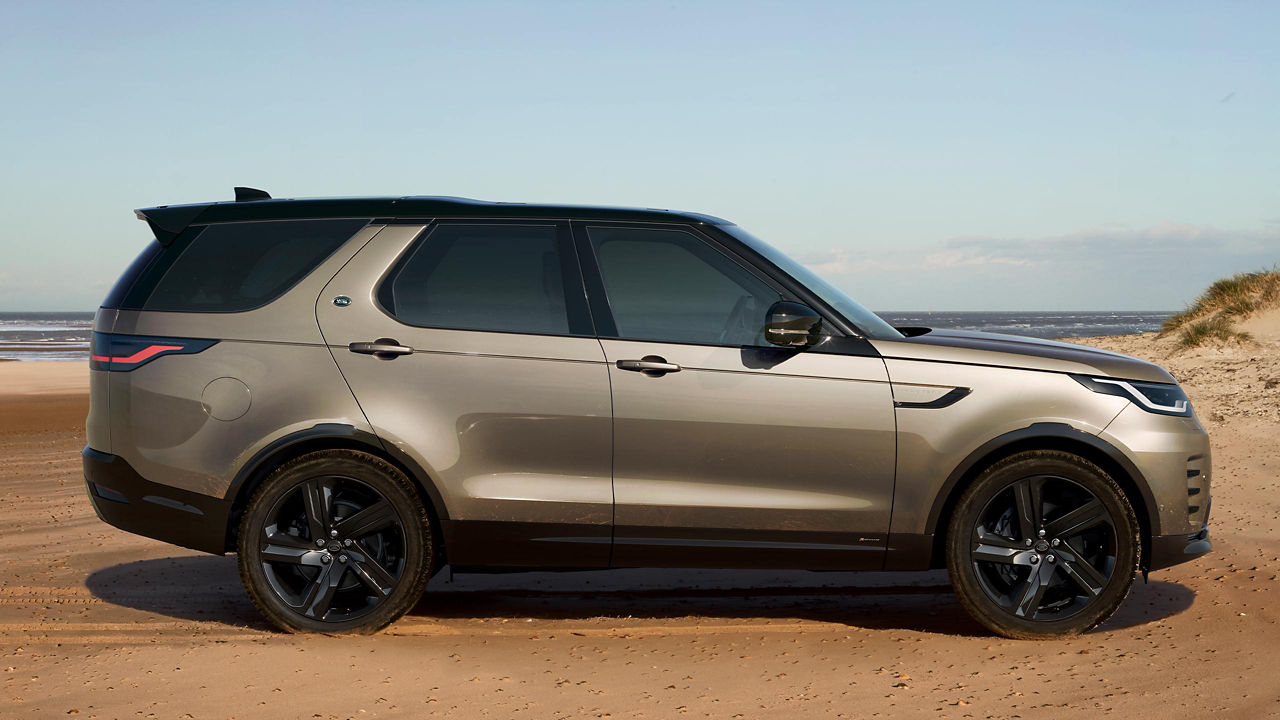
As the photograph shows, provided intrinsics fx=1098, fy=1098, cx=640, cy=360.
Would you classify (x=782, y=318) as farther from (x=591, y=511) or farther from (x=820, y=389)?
(x=591, y=511)

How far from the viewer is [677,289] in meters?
5.04

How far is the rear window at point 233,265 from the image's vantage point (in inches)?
203

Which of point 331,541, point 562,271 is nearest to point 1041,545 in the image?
point 562,271

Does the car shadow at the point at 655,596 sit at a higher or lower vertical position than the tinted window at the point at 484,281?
lower

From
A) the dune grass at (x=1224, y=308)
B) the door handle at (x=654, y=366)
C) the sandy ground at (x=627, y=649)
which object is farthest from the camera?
the dune grass at (x=1224, y=308)

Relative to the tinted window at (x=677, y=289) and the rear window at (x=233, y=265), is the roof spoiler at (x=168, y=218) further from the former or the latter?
the tinted window at (x=677, y=289)

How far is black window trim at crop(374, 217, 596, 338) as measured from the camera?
4965 millimetres

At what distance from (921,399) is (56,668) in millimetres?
3862

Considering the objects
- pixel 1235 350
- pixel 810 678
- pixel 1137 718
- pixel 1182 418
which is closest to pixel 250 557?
pixel 810 678

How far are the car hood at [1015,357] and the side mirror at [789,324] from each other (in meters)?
0.36

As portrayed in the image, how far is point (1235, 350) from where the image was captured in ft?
56.4

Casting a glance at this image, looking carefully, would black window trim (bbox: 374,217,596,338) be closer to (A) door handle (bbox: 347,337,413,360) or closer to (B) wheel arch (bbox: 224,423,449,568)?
(A) door handle (bbox: 347,337,413,360)

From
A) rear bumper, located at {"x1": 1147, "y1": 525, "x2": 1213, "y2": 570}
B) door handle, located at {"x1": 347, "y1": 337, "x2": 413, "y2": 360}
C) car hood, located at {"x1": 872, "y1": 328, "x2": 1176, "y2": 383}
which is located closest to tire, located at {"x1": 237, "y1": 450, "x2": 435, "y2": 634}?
door handle, located at {"x1": 347, "y1": 337, "x2": 413, "y2": 360}

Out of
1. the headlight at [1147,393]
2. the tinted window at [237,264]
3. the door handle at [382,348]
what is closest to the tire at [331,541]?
the door handle at [382,348]
